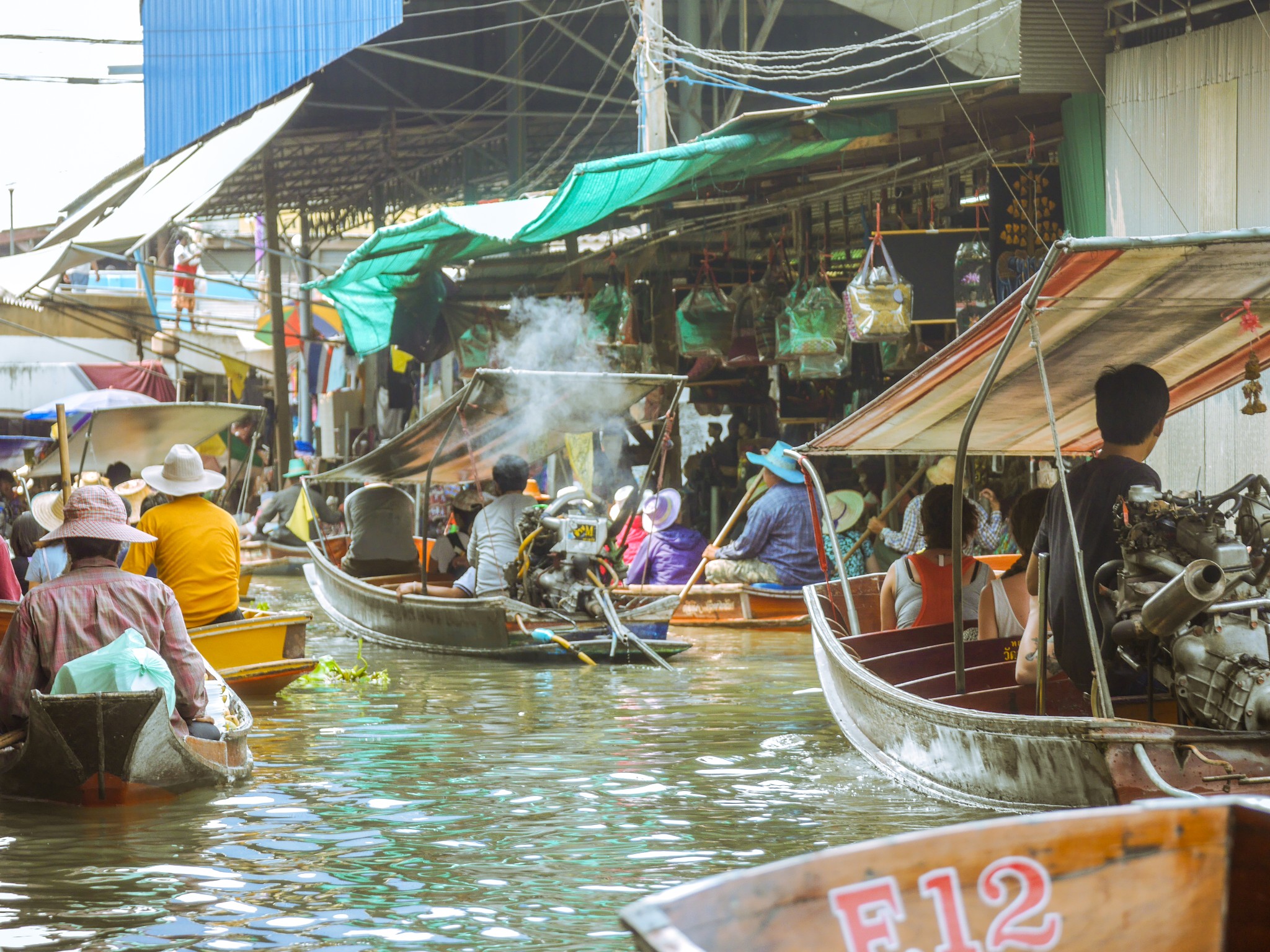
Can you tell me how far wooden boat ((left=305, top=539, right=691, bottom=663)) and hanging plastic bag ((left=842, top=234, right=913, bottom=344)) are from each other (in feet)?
8.54

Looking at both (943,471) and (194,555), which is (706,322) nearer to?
(943,471)

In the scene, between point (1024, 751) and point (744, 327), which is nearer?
point (1024, 751)

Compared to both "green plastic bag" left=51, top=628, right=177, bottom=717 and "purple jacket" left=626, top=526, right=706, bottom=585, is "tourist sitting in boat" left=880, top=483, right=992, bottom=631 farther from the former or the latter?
"purple jacket" left=626, top=526, right=706, bottom=585

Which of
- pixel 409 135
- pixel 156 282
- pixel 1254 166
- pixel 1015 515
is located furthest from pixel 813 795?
pixel 156 282

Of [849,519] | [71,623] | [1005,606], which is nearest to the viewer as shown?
[71,623]

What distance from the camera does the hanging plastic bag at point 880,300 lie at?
427 inches

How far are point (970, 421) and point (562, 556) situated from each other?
5.88 meters

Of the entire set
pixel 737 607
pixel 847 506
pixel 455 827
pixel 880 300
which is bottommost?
pixel 455 827

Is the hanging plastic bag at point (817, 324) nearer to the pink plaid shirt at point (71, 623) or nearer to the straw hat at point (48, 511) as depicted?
the straw hat at point (48, 511)

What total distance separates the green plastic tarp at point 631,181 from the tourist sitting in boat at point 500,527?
5.89ft

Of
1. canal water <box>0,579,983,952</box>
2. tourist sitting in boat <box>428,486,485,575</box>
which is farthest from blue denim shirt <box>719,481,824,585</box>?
canal water <box>0,579,983,952</box>

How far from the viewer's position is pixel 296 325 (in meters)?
24.2

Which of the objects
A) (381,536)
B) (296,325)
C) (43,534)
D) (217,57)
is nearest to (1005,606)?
(43,534)

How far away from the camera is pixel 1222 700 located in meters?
4.54
